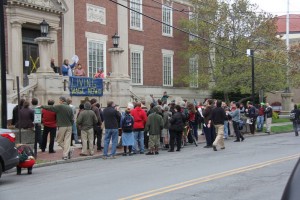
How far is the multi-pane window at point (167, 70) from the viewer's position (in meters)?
34.9

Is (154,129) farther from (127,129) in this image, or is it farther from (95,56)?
(95,56)

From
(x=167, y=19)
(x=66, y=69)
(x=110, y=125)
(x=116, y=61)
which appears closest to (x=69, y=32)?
(x=116, y=61)

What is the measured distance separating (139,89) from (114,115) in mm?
17097

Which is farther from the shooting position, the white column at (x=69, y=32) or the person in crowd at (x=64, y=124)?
the white column at (x=69, y=32)

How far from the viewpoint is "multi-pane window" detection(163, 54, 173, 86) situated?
1375 inches

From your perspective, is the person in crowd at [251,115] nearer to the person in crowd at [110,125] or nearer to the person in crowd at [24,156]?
the person in crowd at [110,125]

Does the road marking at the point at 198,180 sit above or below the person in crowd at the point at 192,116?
below

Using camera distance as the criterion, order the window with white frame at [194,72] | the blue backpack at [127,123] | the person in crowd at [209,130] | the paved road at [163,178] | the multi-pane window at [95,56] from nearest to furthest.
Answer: the paved road at [163,178] < the blue backpack at [127,123] < the person in crowd at [209,130] < the multi-pane window at [95,56] < the window with white frame at [194,72]

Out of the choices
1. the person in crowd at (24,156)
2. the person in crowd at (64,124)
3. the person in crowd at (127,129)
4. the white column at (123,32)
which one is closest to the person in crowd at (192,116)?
the person in crowd at (127,129)

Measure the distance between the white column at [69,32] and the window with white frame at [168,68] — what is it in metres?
9.80

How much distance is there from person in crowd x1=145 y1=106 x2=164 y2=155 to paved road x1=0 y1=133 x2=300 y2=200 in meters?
0.92

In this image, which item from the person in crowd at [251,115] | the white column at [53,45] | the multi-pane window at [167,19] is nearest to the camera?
the person in crowd at [251,115]

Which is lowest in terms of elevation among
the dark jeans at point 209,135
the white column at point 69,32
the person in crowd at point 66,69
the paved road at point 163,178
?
the paved road at point 163,178

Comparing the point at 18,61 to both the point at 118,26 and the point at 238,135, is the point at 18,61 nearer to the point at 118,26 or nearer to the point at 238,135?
the point at 118,26
